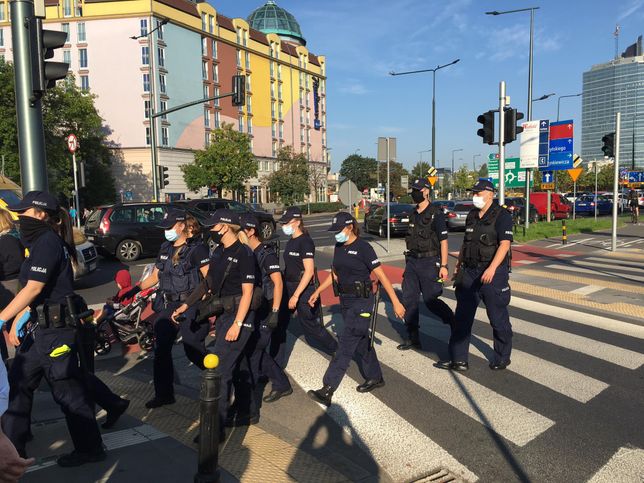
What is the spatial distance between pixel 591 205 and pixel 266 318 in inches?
1539

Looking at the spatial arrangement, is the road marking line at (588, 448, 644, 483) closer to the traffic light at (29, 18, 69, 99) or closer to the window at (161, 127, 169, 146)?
the traffic light at (29, 18, 69, 99)

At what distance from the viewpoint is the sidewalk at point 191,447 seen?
3471 millimetres

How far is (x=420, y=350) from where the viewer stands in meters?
6.46

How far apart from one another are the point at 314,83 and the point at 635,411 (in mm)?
85286

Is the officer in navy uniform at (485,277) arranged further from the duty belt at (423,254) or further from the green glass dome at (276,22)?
the green glass dome at (276,22)

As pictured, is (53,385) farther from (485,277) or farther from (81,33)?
(81,33)

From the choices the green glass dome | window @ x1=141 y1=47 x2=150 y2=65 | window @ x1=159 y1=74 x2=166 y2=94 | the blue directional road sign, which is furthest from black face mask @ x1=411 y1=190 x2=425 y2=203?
the green glass dome

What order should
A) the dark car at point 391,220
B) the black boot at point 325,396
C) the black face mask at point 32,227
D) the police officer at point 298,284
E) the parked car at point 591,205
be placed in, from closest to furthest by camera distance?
the black face mask at point 32,227, the black boot at point 325,396, the police officer at point 298,284, the dark car at point 391,220, the parked car at point 591,205

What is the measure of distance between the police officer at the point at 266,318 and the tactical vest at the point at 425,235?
75.9 inches

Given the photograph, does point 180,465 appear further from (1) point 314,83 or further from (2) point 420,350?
(1) point 314,83

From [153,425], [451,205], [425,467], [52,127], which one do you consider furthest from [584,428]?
[52,127]

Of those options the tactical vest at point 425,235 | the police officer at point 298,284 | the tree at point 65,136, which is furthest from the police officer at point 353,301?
the tree at point 65,136

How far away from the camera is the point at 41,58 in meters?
6.14

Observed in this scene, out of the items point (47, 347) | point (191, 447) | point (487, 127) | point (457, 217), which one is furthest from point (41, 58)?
point (457, 217)
